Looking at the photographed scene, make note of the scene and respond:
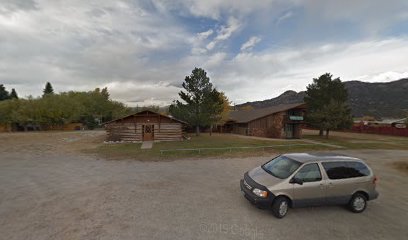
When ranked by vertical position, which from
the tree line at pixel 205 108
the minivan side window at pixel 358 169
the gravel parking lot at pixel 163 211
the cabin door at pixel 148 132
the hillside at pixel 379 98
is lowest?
the gravel parking lot at pixel 163 211

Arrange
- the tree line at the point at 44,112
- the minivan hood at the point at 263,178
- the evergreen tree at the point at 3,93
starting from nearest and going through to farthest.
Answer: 1. the minivan hood at the point at 263,178
2. the tree line at the point at 44,112
3. the evergreen tree at the point at 3,93

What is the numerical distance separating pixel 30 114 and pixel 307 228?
193 feet

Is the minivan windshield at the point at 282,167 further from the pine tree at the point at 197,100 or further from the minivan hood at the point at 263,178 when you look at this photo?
the pine tree at the point at 197,100

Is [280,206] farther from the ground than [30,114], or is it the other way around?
[30,114]

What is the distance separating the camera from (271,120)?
37.5 m

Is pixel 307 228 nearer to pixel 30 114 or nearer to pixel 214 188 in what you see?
pixel 214 188

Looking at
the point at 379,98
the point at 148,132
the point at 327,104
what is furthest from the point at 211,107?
the point at 379,98

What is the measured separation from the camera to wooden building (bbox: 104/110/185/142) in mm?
29484

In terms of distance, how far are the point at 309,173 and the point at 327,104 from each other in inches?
1268

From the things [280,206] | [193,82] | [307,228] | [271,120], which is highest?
[193,82]

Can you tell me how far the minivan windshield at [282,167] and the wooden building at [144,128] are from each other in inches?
889

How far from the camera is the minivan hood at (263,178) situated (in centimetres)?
707

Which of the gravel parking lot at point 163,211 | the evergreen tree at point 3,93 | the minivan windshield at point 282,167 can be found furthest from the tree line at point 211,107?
the evergreen tree at point 3,93

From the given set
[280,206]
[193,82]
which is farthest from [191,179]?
[193,82]
